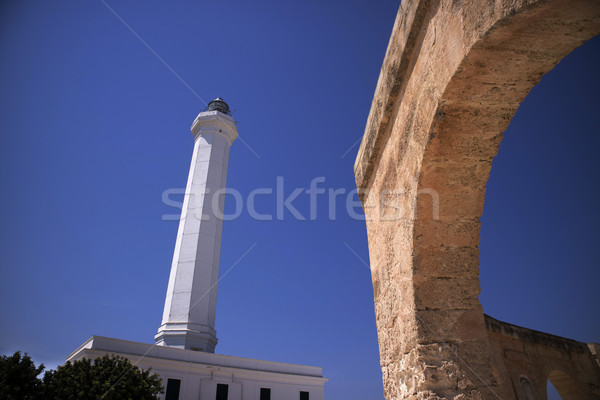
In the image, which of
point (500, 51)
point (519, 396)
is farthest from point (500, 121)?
point (519, 396)

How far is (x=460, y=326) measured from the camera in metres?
2.31

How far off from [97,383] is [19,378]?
167 centimetres

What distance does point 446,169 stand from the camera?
7.57ft

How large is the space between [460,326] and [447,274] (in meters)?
→ 0.32

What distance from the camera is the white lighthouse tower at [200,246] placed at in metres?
16.1

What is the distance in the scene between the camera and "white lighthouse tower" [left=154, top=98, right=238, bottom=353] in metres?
16.1

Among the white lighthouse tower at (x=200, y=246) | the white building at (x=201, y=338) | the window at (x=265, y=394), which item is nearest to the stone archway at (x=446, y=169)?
the white building at (x=201, y=338)

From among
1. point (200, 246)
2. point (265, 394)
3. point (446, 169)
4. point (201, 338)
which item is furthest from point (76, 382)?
point (446, 169)

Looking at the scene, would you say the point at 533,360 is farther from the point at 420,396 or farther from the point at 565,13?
the point at 565,13

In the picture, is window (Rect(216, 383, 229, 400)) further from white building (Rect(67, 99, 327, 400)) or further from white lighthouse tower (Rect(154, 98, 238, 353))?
white lighthouse tower (Rect(154, 98, 238, 353))

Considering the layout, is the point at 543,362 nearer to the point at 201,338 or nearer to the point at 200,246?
the point at 201,338

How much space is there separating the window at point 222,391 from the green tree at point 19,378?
8.50 meters

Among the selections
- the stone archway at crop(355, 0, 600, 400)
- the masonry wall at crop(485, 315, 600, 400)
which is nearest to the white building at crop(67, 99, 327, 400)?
the masonry wall at crop(485, 315, 600, 400)

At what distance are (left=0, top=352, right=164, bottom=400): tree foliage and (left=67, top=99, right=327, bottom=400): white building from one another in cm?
470
